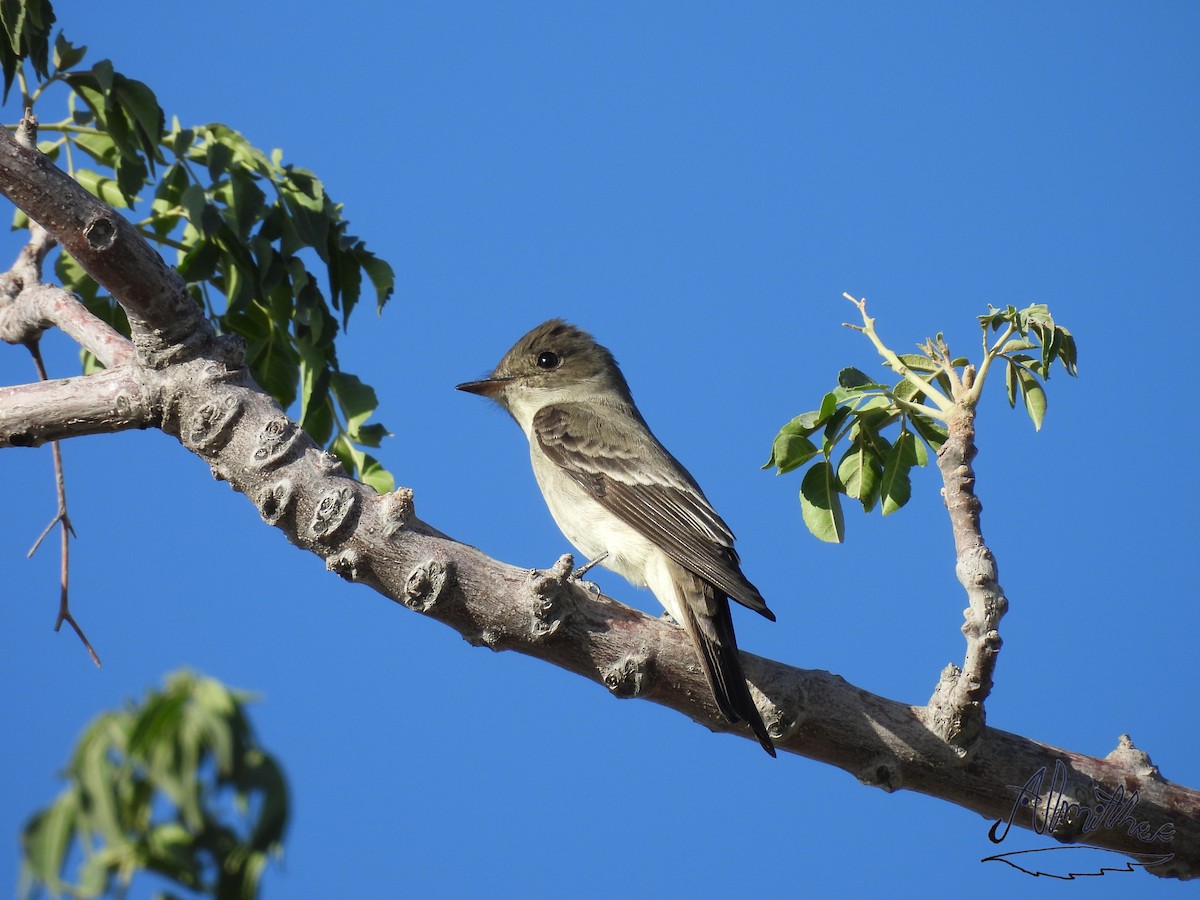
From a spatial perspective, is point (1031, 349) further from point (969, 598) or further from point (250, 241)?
point (250, 241)

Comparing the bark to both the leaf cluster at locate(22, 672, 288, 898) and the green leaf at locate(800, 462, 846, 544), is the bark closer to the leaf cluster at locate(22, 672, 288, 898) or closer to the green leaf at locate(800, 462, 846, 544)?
the green leaf at locate(800, 462, 846, 544)

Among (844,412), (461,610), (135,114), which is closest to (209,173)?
(135,114)

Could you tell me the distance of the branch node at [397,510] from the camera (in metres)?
3.65

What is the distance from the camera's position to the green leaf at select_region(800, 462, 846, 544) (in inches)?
165

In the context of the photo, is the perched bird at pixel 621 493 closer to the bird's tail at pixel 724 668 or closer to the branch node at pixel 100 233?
the bird's tail at pixel 724 668

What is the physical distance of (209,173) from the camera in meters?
4.50

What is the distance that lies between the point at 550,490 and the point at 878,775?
8.60 feet

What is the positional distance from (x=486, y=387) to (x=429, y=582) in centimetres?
342

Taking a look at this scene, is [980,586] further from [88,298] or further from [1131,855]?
[88,298]

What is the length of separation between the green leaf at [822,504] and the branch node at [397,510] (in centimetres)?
145

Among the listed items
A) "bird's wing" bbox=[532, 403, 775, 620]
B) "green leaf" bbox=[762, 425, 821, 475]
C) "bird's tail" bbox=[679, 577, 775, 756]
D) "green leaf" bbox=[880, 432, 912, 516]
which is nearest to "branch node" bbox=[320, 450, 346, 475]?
"bird's tail" bbox=[679, 577, 775, 756]

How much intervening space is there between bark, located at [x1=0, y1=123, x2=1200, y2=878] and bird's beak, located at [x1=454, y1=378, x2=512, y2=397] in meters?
2.86

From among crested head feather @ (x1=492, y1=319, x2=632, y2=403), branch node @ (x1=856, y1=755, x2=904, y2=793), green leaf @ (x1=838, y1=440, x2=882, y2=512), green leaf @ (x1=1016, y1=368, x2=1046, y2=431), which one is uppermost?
crested head feather @ (x1=492, y1=319, x2=632, y2=403)

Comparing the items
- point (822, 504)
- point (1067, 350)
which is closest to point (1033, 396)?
point (1067, 350)
